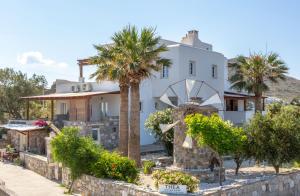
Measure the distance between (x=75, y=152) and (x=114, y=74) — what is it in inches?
267

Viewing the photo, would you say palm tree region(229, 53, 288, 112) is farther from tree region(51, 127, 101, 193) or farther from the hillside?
the hillside

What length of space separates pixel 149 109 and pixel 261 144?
15.4 meters

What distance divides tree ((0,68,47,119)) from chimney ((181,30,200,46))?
20978 millimetres

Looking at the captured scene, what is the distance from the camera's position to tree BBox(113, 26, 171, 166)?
22.4m

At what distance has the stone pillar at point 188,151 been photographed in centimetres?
2038

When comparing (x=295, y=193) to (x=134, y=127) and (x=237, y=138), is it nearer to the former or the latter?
(x=237, y=138)

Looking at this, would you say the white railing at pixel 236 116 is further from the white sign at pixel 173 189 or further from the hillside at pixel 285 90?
the hillside at pixel 285 90

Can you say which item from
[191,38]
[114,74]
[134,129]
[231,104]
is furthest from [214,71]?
[114,74]

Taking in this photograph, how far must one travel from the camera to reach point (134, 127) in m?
23.2

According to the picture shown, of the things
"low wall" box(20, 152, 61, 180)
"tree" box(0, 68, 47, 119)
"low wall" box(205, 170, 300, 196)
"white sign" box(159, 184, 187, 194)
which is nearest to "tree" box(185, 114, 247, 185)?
"low wall" box(205, 170, 300, 196)

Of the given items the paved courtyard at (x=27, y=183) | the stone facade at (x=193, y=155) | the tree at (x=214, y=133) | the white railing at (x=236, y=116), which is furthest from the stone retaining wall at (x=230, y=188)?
the white railing at (x=236, y=116)

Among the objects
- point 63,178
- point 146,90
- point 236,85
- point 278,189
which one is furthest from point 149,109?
point 278,189

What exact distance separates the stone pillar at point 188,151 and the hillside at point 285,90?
4976 centimetres

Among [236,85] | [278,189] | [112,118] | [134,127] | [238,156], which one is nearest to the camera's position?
[278,189]
